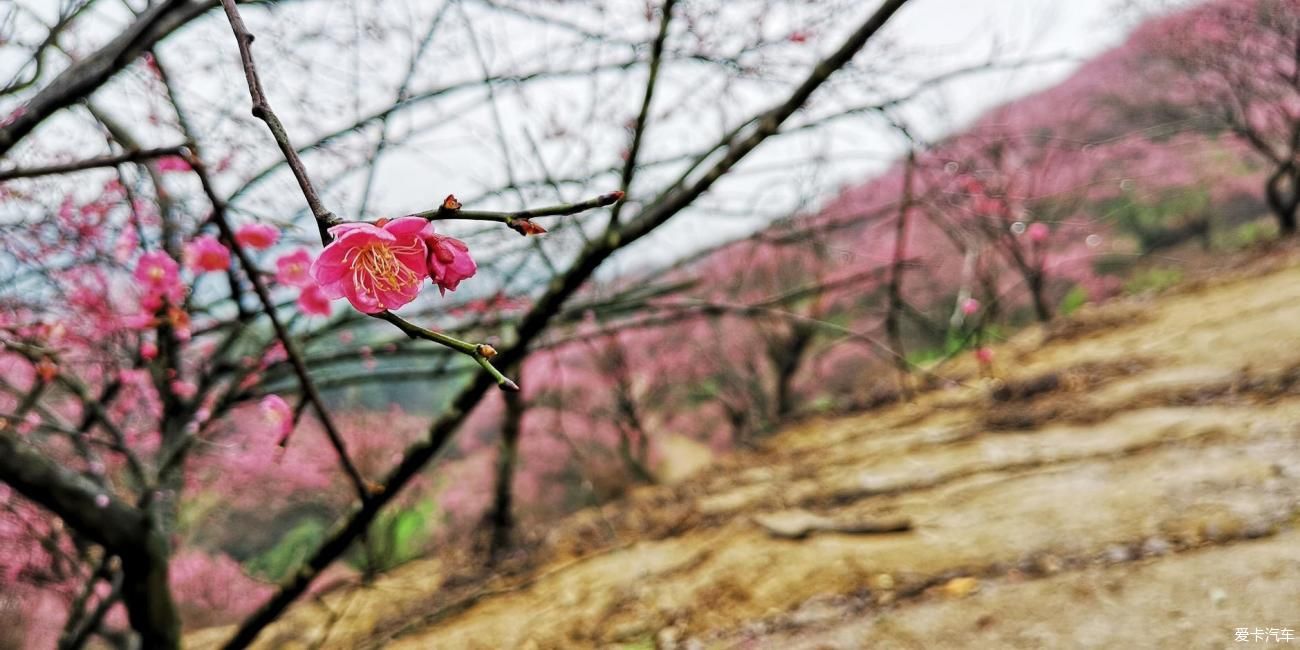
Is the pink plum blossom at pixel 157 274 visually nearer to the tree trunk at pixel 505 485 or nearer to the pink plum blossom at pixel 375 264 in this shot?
the pink plum blossom at pixel 375 264

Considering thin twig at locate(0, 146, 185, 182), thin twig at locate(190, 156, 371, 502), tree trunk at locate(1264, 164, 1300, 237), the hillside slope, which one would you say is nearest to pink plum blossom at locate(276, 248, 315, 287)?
thin twig at locate(190, 156, 371, 502)

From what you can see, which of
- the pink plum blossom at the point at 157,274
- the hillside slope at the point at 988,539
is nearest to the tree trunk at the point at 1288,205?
the hillside slope at the point at 988,539

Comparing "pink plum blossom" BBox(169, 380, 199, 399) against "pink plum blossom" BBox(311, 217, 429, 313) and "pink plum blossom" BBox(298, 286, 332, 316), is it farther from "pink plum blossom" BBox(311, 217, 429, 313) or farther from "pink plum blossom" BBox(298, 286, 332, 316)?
"pink plum blossom" BBox(311, 217, 429, 313)

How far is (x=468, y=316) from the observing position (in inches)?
152

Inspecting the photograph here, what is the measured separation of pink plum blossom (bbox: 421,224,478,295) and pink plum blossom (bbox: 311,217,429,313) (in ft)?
0.03

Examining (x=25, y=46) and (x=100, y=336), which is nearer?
(x=25, y=46)

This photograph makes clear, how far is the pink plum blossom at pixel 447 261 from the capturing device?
0.76 metres

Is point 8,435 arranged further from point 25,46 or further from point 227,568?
point 227,568

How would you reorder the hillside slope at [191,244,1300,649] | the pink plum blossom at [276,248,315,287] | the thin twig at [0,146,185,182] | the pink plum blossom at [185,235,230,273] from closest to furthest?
the thin twig at [0,146,185,182] < the pink plum blossom at [276,248,315,287] < the hillside slope at [191,244,1300,649] < the pink plum blossom at [185,235,230,273]

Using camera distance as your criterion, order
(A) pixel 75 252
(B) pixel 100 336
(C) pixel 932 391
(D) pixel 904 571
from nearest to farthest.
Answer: (D) pixel 904 571, (A) pixel 75 252, (B) pixel 100 336, (C) pixel 932 391

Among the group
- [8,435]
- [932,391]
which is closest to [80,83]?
[8,435]

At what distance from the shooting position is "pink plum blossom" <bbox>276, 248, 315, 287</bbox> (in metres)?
1.93

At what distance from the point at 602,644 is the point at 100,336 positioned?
3.25 metres

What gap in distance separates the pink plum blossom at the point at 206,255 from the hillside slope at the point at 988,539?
4.41 ft
